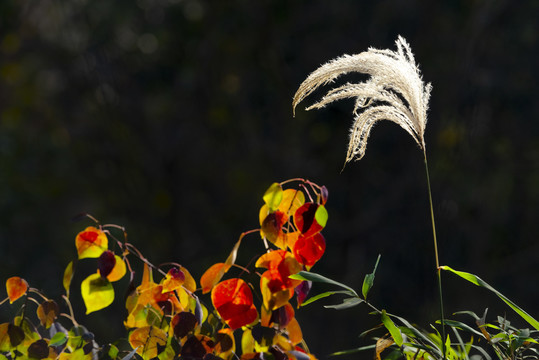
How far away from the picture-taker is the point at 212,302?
105 centimetres

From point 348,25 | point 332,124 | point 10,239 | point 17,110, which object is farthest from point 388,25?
point 10,239

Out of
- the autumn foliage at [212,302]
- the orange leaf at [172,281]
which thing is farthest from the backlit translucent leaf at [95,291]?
the orange leaf at [172,281]

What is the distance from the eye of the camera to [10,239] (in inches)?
187

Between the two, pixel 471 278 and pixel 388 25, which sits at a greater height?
pixel 388 25

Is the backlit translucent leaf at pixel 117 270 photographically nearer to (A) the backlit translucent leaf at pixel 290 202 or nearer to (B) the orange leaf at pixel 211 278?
(B) the orange leaf at pixel 211 278

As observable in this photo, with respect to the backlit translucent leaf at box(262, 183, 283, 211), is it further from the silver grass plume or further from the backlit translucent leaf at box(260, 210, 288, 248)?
the silver grass plume

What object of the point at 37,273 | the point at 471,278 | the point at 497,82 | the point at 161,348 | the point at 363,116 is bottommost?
the point at 37,273

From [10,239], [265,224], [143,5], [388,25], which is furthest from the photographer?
[10,239]

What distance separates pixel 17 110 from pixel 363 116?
4100mm

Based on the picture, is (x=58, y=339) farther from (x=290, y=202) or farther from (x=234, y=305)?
(x=290, y=202)

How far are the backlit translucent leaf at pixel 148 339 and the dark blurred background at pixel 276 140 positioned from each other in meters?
2.94

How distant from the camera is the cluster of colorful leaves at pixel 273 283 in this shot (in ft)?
3.54

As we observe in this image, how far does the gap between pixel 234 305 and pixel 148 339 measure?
0.15 metres

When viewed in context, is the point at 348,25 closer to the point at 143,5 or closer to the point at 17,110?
the point at 143,5
